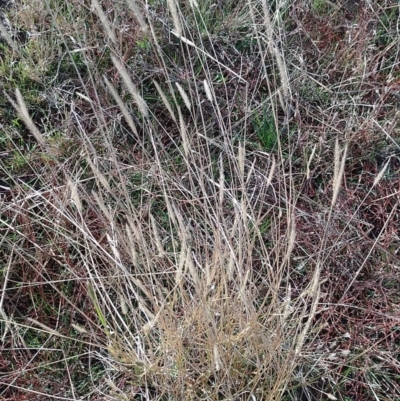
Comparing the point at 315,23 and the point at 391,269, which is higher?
the point at 315,23

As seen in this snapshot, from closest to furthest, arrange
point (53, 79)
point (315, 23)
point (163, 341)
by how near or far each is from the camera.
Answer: point (163, 341), point (53, 79), point (315, 23)

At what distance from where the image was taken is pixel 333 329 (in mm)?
1568

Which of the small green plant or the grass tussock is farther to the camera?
the small green plant

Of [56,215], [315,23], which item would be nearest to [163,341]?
[56,215]

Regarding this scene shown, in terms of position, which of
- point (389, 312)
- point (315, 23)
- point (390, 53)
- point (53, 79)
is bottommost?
point (389, 312)

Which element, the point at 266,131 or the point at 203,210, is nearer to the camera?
the point at 203,210

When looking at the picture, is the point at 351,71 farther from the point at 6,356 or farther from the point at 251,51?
the point at 6,356

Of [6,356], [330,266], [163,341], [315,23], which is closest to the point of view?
[163,341]

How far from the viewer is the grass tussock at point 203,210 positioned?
4.21ft

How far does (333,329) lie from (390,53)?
1104 mm

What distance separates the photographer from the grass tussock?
1.28 meters

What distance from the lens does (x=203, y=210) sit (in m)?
1.68

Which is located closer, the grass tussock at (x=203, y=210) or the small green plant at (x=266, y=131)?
the grass tussock at (x=203, y=210)

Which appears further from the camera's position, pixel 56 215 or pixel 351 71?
pixel 351 71
